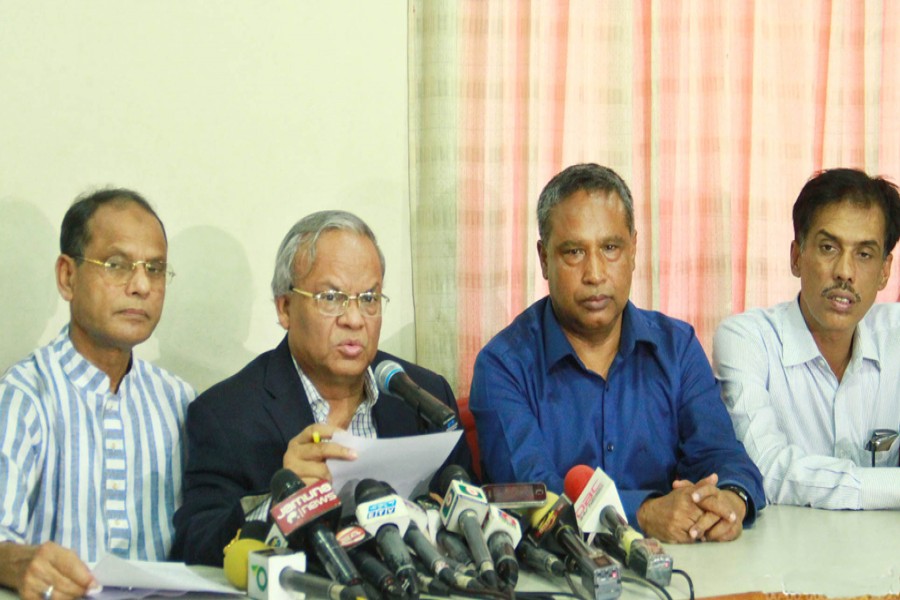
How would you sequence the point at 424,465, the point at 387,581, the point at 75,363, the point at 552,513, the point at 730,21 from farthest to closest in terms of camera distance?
the point at 730,21 → the point at 75,363 → the point at 424,465 → the point at 552,513 → the point at 387,581

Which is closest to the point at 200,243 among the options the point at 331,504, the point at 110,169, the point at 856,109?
the point at 110,169

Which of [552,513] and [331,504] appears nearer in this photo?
[331,504]

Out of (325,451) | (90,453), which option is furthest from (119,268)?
(325,451)

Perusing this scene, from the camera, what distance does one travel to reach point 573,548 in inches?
67.8

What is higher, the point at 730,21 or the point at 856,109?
the point at 730,21

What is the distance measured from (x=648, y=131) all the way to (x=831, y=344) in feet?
3.26

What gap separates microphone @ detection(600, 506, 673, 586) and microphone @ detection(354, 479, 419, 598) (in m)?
0.41

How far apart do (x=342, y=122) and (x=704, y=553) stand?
1.84 meters

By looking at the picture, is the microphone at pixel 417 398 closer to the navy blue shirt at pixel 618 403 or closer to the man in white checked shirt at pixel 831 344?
the navy blue shirt at pixel 618 403

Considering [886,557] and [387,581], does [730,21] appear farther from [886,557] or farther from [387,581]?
[387,581]

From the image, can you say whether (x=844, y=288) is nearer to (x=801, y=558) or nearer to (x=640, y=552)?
(x=801, y=558)

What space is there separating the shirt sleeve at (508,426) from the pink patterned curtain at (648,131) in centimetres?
66

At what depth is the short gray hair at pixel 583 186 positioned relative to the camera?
101 inches

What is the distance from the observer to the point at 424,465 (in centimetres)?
193
